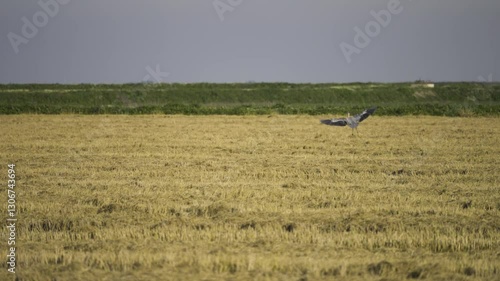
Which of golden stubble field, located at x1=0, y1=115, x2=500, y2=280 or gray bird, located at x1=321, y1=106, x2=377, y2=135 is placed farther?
gray bird, located at x1=321, y1=106, x2=377, y2=135

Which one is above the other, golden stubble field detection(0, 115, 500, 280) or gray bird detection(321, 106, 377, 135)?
gray bird detection(321, 106, 377, 135)

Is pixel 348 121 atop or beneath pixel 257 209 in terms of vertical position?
atop

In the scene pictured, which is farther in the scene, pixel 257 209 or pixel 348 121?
pixel 348 121

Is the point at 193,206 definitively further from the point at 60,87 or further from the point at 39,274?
the point at 60,87

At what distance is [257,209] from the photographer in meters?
9.86

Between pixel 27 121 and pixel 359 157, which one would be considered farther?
pixel 27 121

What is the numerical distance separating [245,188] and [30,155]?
25.6ft

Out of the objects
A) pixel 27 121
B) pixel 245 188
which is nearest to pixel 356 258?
pixel 245 188

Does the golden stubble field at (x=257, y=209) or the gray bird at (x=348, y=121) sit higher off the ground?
the gray bird at (x=348, y=121)

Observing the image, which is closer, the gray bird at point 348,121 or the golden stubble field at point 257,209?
the golden stubble field at point 257,209

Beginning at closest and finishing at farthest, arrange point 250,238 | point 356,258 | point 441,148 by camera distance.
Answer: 1. point 356,258
2. point 250,238
3. point 441,148

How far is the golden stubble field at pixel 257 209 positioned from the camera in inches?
272

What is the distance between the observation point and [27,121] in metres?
29.1

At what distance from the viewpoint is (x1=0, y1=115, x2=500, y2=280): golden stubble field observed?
22.6 ft
